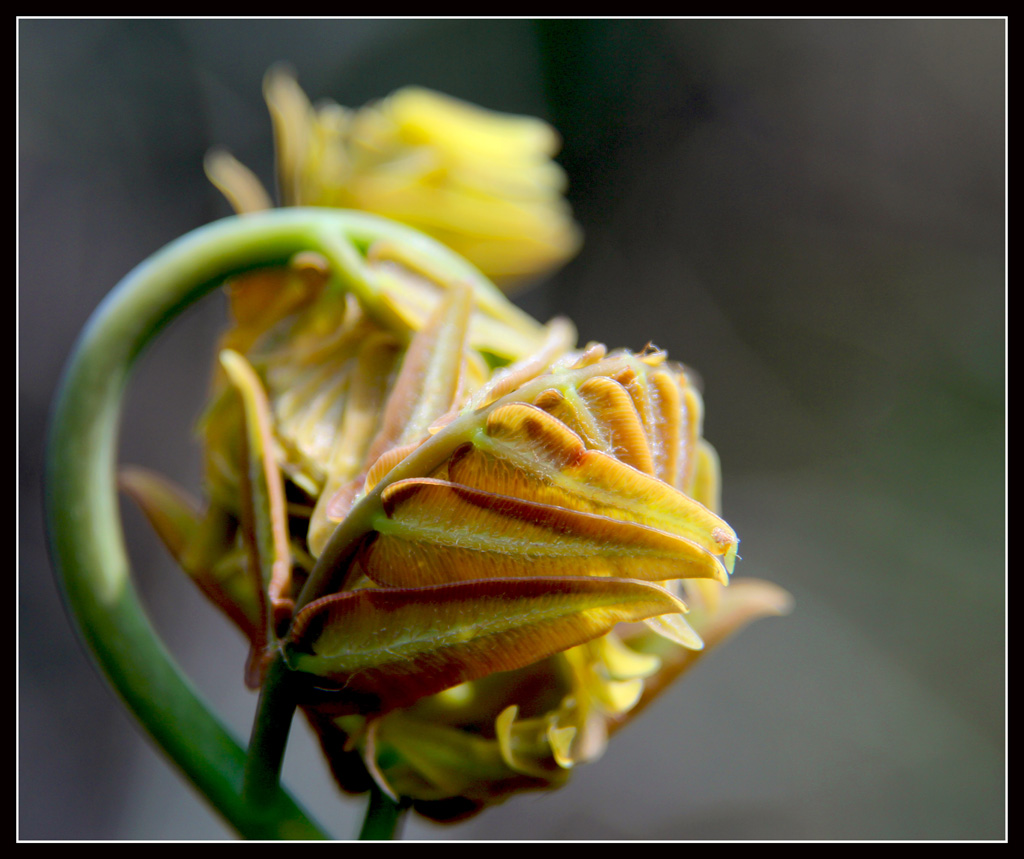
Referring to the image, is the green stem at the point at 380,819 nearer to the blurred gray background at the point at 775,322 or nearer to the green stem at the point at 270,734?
the green stem at the point at 270,734

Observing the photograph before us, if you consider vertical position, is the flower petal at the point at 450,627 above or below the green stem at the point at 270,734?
above

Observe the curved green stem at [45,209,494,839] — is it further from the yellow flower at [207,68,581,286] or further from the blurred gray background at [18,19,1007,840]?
the blurred gray background at [18,19,1007,840]

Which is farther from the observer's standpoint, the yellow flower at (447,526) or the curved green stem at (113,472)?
the curved green stem at (113,472)

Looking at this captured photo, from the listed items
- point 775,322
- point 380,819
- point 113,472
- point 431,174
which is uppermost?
point 431,174

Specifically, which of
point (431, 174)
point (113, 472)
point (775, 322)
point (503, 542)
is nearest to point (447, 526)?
point (503, 542)

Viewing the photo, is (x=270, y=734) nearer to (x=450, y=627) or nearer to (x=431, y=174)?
(x=450, y=627)

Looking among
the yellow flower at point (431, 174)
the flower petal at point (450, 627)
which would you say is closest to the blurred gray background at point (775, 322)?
the yellow flower at point (431, 174)
